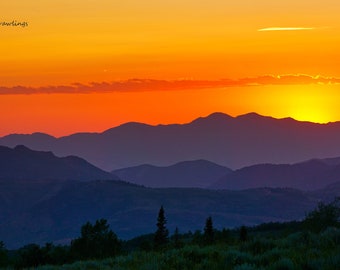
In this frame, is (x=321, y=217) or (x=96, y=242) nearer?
(x=96, y=242)

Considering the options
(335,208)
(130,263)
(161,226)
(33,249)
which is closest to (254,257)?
(130,263)

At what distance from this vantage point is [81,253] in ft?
144

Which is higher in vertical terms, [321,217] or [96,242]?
[321,217]

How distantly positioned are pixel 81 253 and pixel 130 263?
1948 cm

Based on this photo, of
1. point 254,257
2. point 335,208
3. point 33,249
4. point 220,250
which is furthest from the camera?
point 335,208

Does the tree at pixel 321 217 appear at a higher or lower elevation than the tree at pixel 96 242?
higher

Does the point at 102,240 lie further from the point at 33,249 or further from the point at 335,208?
the point at 335,208

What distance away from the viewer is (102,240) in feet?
151

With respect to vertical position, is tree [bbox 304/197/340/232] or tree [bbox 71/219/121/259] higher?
tree [bbox 304/197/340/232]

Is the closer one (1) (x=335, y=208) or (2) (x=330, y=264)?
(2) (x=330, y=264)

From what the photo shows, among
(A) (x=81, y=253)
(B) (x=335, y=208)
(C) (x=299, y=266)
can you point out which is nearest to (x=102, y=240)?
(A) (x=81, y=253)

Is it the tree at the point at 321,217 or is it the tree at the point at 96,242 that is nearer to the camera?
the tree at the point at 96,242

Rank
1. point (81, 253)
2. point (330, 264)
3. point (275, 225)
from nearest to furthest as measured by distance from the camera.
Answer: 1. point (330, 264)
2. point (81, 253)
3. point (275, 225)

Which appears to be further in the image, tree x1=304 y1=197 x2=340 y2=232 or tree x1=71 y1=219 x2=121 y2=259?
tree x1=304 y1=197 x2=340 y2=232
